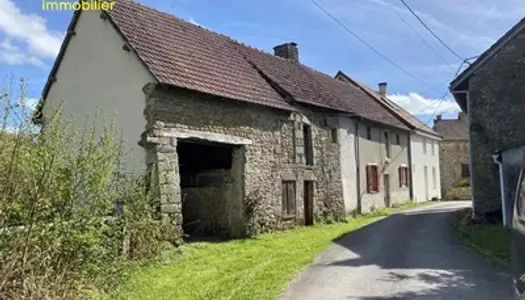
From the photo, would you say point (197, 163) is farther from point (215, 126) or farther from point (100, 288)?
point (100, 288)

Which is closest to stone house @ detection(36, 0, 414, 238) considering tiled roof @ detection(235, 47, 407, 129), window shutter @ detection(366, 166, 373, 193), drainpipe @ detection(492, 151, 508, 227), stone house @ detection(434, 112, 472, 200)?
tiled roof @ detection(235, 47, 407, 129)

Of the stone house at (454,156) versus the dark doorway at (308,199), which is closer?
the dark doorway at (308,199)

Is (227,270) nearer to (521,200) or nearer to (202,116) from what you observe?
(202,116)

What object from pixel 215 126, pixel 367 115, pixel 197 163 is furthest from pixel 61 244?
pixel 367 115

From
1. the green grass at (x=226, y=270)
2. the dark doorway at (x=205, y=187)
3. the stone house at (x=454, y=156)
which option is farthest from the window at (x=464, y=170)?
the dark doorway at (x=205, y=187)

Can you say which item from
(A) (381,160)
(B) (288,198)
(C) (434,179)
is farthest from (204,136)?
(C) (434,179)

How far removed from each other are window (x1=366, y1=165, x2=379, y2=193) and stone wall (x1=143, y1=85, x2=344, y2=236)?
12.6ft

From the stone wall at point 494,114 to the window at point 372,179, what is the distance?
351 inches

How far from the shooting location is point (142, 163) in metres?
12.8

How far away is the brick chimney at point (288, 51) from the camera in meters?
25.4

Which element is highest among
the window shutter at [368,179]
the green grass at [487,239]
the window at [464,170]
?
the window at [464,170]

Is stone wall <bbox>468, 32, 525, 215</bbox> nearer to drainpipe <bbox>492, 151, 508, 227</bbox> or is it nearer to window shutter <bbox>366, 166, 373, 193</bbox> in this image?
drainpipe <bbox>492, 151, 508, 227</bbox>

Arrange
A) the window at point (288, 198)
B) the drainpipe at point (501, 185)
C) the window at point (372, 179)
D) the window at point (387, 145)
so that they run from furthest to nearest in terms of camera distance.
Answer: the window at point (387, 145) < the window at point (372, 179) < the window at point (288, 198) < the drainpipe at point (501, 185)

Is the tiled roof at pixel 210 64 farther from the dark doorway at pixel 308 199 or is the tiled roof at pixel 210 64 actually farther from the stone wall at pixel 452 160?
the stone wall at pixel 452 160
